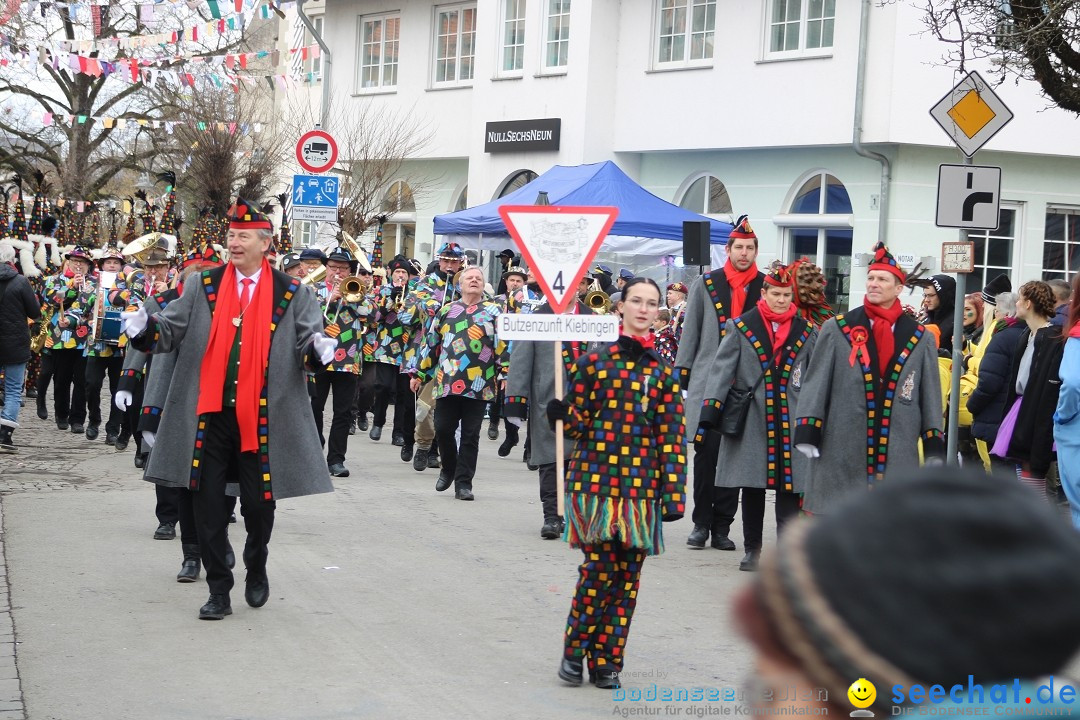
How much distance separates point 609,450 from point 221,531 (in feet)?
7.10

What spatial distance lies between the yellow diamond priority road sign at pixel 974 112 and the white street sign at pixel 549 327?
18.2 feet

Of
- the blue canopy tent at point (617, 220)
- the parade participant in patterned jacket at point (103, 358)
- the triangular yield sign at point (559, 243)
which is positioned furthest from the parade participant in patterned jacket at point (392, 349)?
the triangular yield sign at point (559, 243)

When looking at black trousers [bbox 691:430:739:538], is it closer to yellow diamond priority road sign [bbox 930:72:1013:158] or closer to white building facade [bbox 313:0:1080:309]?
yellow diamond priority road sign [bbox 930:72:1013:158]

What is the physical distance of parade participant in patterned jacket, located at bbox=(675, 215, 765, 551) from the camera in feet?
31.9

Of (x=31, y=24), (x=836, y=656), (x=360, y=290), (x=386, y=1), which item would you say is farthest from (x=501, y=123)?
(x=836, y=656)

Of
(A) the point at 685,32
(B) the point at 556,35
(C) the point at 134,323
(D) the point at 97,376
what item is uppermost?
(B) the point at 556,35

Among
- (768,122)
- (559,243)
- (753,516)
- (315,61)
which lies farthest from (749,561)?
(315,61)

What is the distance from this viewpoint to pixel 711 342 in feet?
32.1

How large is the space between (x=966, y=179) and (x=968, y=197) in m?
0.15

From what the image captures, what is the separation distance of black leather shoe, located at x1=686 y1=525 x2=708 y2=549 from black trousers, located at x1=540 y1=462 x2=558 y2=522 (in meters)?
0.93

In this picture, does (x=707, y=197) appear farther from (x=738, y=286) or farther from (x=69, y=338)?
(x=738, y=286)

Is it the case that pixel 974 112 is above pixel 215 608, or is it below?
above

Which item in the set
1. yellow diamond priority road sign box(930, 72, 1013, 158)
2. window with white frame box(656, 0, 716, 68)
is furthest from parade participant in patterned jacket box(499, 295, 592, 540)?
window with white frame box(656, 0, 716, 68)

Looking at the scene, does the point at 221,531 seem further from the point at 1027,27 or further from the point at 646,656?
the point at 1027,27
